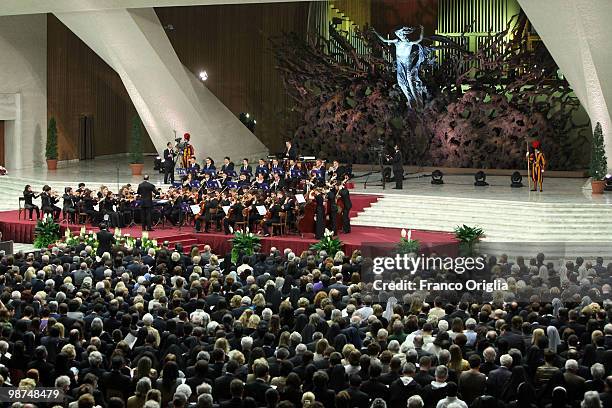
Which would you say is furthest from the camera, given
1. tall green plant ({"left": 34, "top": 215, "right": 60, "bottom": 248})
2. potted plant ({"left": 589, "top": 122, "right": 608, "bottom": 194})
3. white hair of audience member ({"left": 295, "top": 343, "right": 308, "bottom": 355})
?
potted plant ({"left": 589, "top": 122, "right": 608, "bottom": 194})

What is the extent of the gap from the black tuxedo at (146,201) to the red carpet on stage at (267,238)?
8.0 inches

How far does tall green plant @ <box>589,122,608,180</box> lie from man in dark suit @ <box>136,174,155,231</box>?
8.93 meters

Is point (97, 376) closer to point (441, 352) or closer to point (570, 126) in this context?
point (441, 352)

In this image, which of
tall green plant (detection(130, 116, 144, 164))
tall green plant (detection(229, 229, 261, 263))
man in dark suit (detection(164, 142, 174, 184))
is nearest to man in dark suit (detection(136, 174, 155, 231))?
tall green plant (detection(229, 229, 261, 263))

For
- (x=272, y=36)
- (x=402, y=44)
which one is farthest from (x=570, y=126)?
(x=272, y=36)

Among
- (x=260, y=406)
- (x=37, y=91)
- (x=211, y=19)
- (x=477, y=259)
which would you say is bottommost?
(x=260, y=406)

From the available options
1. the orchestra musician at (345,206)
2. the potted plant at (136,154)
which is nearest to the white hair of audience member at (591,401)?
the orchestra musician at (345,206)

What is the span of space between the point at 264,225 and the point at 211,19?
499 inches

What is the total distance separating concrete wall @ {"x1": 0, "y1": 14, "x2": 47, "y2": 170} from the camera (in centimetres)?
3119

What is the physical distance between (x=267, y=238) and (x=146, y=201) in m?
2.64

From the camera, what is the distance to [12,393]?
9953 mm

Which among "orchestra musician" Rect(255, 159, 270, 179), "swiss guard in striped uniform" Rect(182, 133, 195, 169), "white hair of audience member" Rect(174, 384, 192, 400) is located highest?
"swiss guard in striped uniform" Rect(182, 133, 195, 169)

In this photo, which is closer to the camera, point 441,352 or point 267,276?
point 441,352

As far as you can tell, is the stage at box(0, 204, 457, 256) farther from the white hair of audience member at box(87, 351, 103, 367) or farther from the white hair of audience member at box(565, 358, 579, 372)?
the white hair of audience member at box(87, 351, 103, 367)
